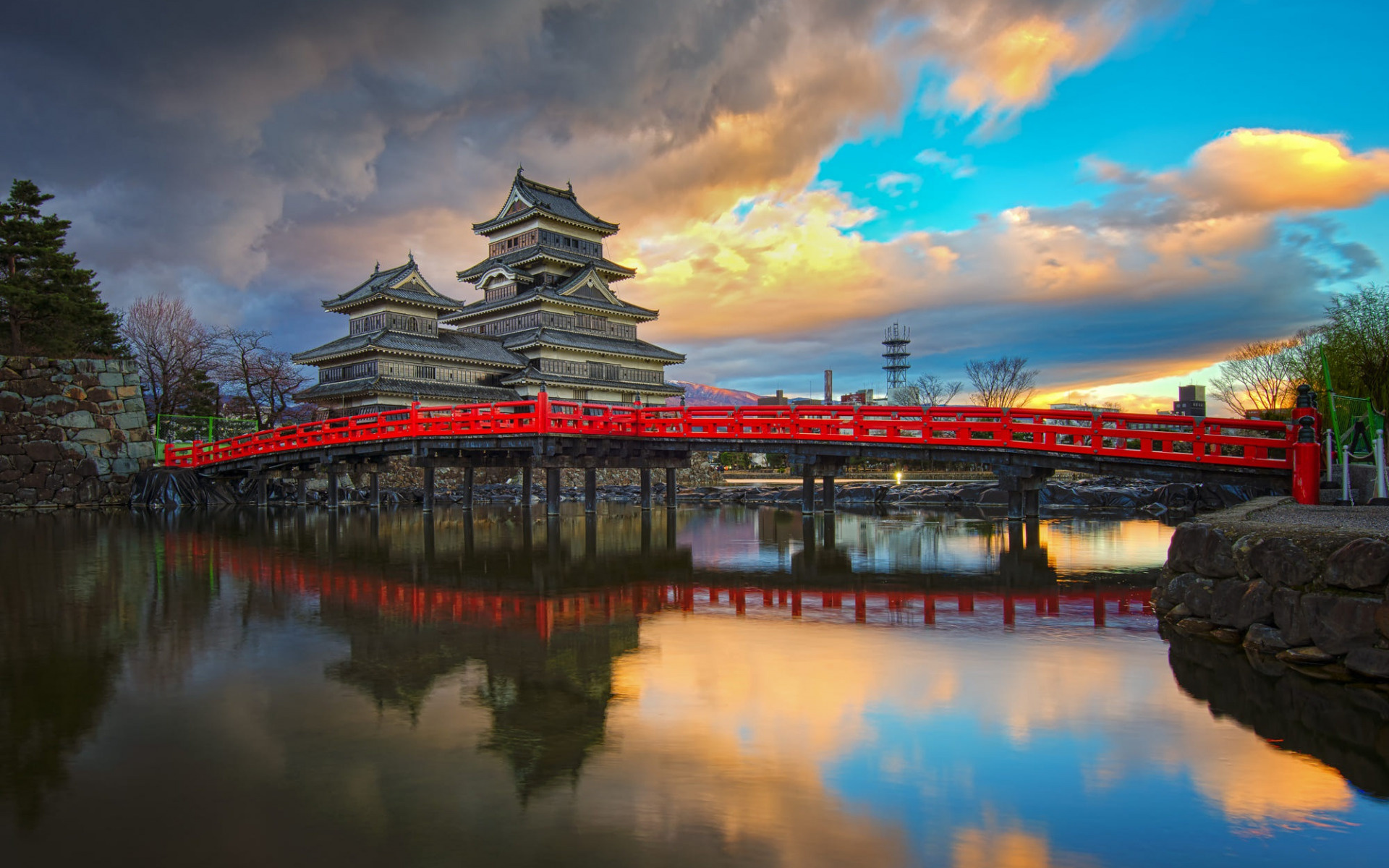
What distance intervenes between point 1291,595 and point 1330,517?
116 inches

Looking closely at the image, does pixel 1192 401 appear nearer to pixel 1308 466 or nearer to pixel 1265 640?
pixel 1308 466

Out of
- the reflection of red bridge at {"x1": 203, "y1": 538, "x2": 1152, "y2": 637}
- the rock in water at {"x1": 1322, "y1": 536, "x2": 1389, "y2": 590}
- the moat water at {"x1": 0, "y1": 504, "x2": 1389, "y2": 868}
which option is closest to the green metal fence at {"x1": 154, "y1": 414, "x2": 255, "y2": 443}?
the reflection of red bridge at {"x1": 203, "y1": 538, "x2": 1152, "y2": 637}

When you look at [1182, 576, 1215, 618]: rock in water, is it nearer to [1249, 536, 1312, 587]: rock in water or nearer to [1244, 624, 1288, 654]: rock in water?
[1244, 624, 1288, 654]: rock in water

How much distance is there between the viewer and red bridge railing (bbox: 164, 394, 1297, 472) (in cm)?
1744

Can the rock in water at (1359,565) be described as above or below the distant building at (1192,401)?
below

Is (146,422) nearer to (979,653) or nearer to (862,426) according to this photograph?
(862,426)

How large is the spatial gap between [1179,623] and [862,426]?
43.1 ft

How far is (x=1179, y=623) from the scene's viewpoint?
9.13 meters

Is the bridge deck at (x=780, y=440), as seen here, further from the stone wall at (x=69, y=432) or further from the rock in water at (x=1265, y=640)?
the rock in water at (x=1265, y=640)

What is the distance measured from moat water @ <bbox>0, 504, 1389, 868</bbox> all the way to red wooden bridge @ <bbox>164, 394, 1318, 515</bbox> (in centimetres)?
691

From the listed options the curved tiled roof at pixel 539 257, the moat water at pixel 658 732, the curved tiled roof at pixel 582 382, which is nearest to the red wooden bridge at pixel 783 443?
the moat water at pixel 658 732

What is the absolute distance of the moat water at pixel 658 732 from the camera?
4281mm

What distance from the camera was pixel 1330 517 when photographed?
9.63 metres

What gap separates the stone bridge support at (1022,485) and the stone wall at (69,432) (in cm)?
3130
